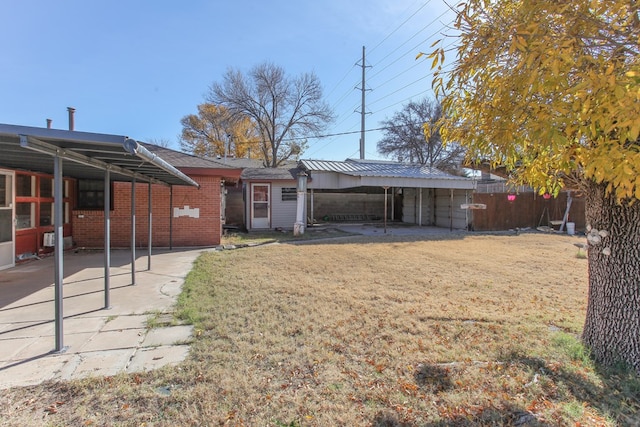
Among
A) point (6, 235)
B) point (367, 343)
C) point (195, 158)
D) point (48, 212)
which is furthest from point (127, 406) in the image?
point (195, 158)

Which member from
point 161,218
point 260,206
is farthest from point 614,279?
point 260,206

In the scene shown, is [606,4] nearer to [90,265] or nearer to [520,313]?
[520,313]

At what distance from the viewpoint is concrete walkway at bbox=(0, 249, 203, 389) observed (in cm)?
284

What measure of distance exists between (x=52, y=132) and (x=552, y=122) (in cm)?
383

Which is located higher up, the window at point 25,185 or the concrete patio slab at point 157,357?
the window at point 25,185

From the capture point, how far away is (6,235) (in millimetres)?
6508

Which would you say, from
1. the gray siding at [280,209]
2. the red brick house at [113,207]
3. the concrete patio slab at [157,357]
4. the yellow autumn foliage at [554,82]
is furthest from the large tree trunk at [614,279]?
the gray siding at [280,209]

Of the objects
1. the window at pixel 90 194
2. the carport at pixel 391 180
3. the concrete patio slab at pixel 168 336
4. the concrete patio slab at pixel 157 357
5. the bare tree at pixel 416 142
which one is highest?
the bare tree at pixel 416 142

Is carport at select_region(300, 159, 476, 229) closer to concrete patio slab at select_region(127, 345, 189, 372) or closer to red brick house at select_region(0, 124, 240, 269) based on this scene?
red brick house at select_region(0, 124, 240, 269)

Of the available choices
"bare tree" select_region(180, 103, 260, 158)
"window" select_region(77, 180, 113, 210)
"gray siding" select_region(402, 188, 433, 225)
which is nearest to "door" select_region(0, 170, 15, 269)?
"window" select_region(77, 180, 113, 210)

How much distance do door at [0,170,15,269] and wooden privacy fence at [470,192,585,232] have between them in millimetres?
16012

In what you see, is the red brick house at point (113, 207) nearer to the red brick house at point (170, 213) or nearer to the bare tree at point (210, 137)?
the red brick house at point (170, 213)

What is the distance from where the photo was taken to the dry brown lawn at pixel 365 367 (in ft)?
7.25

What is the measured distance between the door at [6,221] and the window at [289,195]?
9.34m
